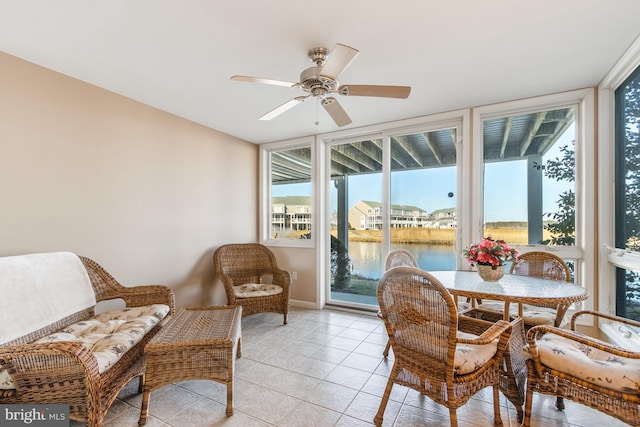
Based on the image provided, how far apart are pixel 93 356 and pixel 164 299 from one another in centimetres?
98

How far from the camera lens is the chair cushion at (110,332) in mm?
1630

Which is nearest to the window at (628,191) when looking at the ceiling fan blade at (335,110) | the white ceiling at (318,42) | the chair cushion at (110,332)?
the white ceiling at (318,42)

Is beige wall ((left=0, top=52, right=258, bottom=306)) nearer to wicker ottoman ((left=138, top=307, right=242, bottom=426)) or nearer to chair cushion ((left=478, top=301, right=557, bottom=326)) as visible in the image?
wicker ottoman ((left=138, top=307, right=242, bottom=426))

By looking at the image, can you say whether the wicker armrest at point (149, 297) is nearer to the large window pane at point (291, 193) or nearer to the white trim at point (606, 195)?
the large window pane at point (291, 193)

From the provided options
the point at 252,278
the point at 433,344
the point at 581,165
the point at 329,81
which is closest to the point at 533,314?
the point at 433,344

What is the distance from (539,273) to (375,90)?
2138mm

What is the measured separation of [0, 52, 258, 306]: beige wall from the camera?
215 cm

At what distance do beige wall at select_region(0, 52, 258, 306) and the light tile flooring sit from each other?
1.25m

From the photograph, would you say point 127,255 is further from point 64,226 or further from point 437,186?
point 437,186

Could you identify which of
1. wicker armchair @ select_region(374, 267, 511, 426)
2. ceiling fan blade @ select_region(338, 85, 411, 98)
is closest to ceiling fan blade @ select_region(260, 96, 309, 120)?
ceiling fan blade @ select_region(338, 85, 411, 98)

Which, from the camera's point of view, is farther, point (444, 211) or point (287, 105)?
point (444, 211)

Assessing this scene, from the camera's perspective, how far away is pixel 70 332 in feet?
6.48

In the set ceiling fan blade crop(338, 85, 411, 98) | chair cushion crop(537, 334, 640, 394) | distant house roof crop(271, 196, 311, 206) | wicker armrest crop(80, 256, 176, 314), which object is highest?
ceiling fan blade crop(338, 85, 411, 98)

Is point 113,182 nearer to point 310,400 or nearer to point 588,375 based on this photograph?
point 310,400
